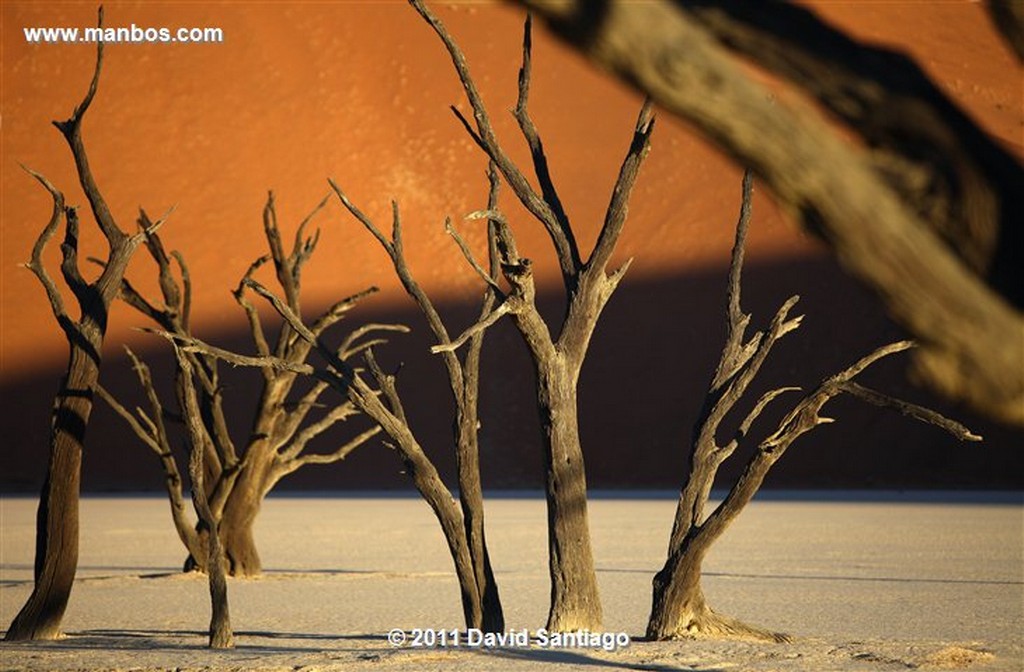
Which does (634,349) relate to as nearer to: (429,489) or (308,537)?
(308,537)

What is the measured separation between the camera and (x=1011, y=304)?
244 centimetres

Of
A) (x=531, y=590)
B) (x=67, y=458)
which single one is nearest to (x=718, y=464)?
(x=67, y=458)

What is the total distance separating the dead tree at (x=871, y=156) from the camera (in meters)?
2.30

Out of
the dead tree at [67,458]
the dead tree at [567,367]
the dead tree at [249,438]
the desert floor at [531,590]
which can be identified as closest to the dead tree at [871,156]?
the desert floor at [531,590]

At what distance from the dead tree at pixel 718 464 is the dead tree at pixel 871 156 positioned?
4564 millimetres

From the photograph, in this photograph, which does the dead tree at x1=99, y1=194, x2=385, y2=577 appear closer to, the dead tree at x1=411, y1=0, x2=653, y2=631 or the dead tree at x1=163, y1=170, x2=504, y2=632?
the dead tree at x1=163, y1=170, x2=504, y2=632

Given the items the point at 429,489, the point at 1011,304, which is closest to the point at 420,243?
the point at 429,489

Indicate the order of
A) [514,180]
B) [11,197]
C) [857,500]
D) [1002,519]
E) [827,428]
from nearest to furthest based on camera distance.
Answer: [514,180] < [1002,519] < [857,500] < [827,428] < [11,197]

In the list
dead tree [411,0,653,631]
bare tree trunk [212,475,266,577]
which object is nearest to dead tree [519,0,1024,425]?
dead tree [411,0,653,631]

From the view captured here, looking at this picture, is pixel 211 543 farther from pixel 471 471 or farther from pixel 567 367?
pixel 567 367

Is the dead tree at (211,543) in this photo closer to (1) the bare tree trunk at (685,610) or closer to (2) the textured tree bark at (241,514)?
(1) the bare tree trunk at (685,610)

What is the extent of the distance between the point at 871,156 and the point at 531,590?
8703mm

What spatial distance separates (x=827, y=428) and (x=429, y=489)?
21088 mm

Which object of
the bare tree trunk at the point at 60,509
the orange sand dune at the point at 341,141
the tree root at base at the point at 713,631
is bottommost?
the tree root at base at the point at 713,631
